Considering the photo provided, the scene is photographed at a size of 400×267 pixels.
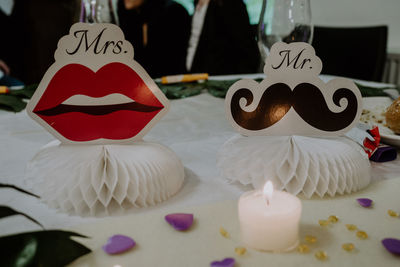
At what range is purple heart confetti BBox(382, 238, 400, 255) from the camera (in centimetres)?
A: 42

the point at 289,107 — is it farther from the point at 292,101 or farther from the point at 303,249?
the point at 303,249

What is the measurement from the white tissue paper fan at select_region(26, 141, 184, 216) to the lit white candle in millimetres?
170

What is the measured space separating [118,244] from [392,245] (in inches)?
13.1

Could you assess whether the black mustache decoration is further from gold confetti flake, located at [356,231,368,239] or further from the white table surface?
gold confetti flake, located at [356,231,368,239]

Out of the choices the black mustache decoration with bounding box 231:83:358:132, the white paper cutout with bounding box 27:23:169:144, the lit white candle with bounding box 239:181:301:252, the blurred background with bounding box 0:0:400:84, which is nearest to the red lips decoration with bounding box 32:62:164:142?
the white paper cutout with bounding box 27:23:169:144

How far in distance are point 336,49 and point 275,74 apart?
213 cm

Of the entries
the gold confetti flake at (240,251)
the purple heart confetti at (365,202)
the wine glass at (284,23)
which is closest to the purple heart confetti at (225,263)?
the gold confetti flake at (240,251)

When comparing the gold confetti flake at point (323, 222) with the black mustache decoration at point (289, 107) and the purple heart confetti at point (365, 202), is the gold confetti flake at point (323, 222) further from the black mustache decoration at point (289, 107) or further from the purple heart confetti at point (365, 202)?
the black mustache decoration at point (289, 107)

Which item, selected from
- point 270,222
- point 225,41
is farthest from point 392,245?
point 225,41

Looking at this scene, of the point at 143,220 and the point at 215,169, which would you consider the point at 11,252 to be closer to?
the point at 143,220

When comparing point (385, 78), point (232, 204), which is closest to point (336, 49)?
point (385, 78)

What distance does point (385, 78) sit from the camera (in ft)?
10.0

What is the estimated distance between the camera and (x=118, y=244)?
17.4 inches

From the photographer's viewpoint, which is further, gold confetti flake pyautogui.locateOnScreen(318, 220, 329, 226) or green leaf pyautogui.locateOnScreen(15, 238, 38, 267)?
gold confetti flake pyautogui.locateOnScreen(318, 220, 329, 226)
